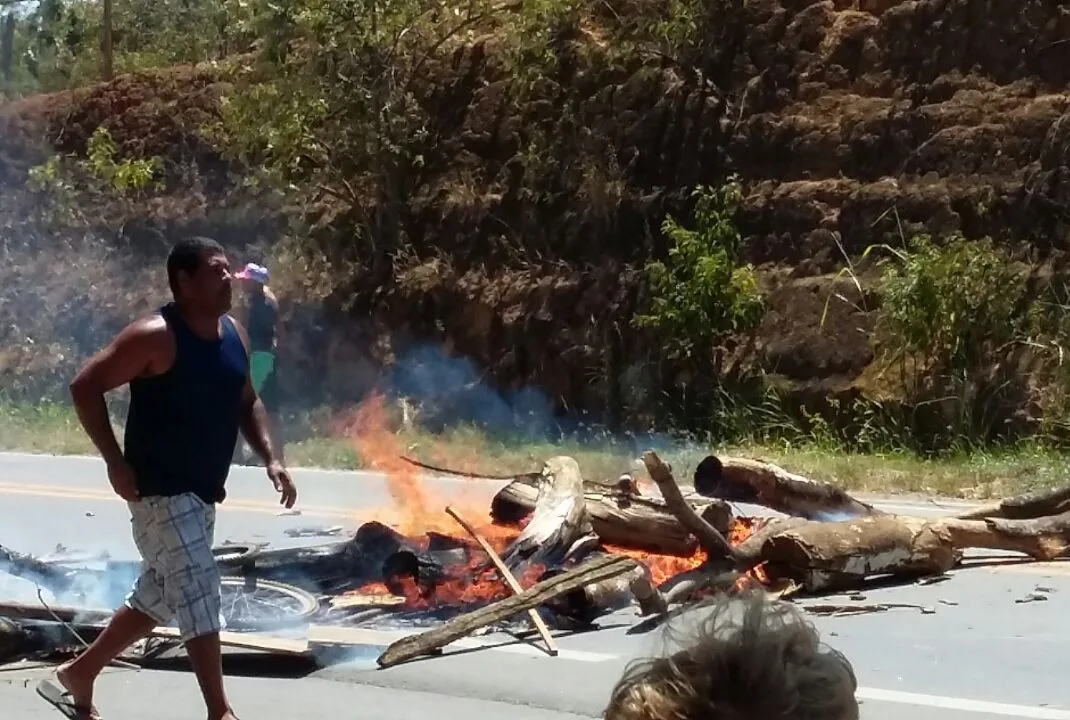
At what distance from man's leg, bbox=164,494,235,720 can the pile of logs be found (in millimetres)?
1403

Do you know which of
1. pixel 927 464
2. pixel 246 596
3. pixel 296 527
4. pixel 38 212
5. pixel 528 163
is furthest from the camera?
pixel 38 212

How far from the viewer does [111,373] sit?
571cm

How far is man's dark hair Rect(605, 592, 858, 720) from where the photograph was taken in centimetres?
215

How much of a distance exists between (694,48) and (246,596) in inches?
571

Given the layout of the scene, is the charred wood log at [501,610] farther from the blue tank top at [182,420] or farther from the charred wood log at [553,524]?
the blue tank top at [182,420]

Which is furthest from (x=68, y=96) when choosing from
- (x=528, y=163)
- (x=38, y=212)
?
(x=528, y=163)

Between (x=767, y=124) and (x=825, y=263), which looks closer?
(x=825, y=263)

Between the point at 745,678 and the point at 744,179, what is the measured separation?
17919 millimetres

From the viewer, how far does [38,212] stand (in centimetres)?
2841

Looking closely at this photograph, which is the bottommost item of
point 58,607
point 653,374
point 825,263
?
point 653,374

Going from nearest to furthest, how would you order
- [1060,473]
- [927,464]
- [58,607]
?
[58,607] < [1060,473] < [927,464]

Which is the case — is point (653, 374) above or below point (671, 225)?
below

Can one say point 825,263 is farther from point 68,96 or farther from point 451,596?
point 68,96

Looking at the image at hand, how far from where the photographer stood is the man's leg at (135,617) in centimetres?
585
